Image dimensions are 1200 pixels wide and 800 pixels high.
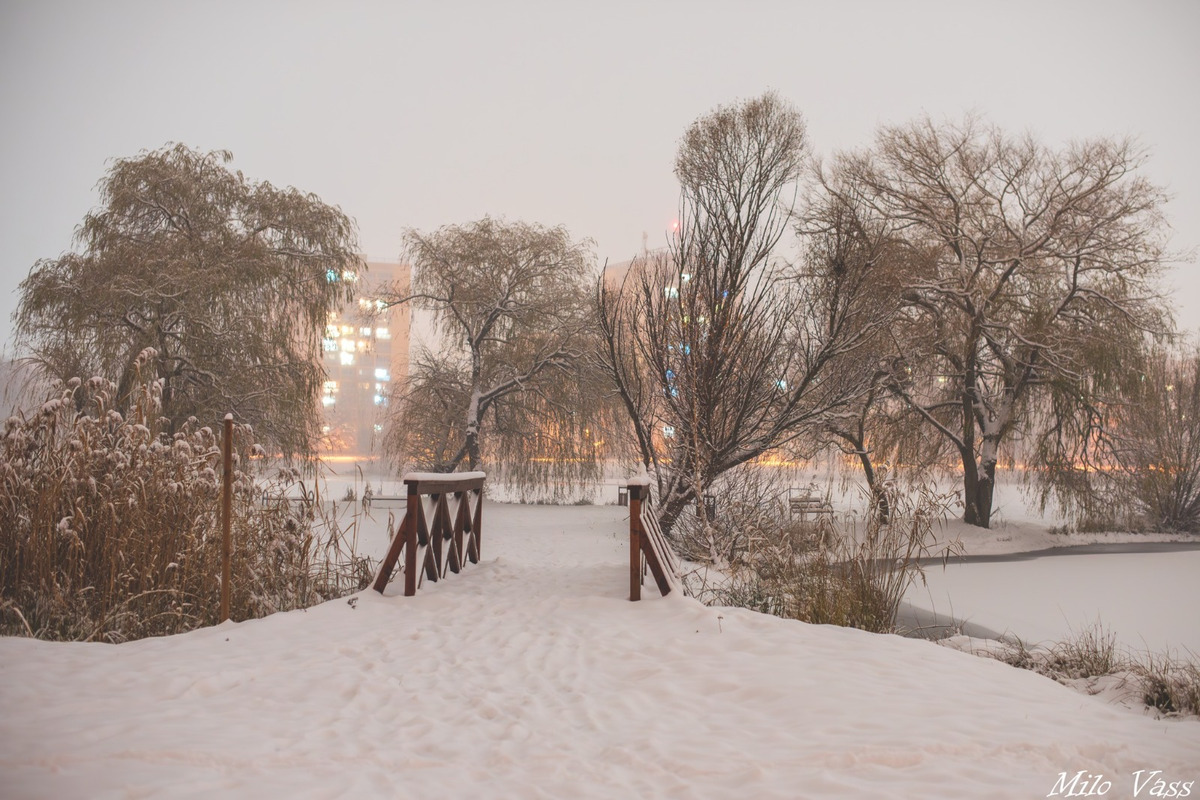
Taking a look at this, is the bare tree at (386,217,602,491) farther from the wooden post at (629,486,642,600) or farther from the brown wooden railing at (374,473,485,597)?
the wooden post at (629,486,642,600)

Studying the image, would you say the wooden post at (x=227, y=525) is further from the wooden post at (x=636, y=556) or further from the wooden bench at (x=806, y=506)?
the wooden bench at (x=806, y=506)

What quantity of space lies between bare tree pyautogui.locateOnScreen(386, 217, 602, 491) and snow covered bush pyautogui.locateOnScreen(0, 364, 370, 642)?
13.5 meters

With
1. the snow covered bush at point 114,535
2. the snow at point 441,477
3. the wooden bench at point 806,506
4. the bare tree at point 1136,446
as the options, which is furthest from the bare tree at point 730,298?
the bare tree at point 1136,446

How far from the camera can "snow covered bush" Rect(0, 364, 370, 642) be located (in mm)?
4922

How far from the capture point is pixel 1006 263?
15617 millimetres

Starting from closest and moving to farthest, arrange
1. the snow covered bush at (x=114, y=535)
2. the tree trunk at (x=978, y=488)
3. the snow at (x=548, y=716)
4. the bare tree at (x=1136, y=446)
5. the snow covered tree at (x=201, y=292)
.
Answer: the snow at (x=548, y=716), the snow covered bush at (x=114, y=535), the snow covered tree at (x=201, y=292), the bare tree at (x=1136, y=446), the tree trunk at (x=978, y=488)

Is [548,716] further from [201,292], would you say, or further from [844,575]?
[201,292]

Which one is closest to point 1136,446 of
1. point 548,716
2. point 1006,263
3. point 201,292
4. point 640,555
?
point 1006,263

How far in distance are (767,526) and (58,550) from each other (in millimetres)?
7434

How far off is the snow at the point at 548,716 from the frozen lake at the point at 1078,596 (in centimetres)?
356

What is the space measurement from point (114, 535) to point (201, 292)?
9189mm

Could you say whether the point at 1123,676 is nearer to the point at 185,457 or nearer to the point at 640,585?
the point at 640,585

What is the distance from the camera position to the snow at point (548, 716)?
2.83 metres

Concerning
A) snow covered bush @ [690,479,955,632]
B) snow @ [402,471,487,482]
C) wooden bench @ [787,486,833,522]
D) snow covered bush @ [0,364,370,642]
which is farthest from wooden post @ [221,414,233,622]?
wooden bench @ [787,486,833,522]
